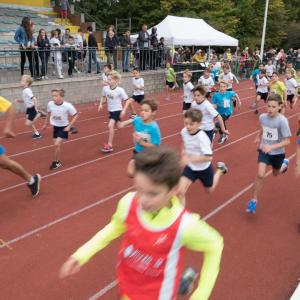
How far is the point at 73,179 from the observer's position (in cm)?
733

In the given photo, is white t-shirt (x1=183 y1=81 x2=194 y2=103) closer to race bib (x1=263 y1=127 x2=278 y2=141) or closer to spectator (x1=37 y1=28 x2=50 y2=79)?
spectator (x1=37 y1=28 x2=50 y2=79)

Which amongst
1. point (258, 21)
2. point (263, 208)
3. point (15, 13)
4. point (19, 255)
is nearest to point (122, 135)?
point (263, 208)

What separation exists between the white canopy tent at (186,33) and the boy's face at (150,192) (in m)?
19.8

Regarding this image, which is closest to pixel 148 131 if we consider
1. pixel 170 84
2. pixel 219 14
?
pixel 170 84

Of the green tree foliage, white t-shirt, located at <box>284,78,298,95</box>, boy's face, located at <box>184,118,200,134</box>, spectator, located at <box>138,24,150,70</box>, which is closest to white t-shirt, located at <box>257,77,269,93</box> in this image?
white t-shirt, located at <box>284,78,298,95</box>

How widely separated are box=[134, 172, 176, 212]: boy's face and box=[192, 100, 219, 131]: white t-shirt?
18.6 feet

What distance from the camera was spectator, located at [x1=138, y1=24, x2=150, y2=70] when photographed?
18.3 meters

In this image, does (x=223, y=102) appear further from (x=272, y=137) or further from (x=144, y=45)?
(x=144, y=45)

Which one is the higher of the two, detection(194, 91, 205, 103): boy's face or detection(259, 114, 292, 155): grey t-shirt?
detection(194, 91, 205, 103): boy's face

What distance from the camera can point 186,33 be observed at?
21562 millimetres

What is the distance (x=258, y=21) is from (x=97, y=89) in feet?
109

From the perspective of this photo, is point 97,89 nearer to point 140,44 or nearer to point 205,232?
point 140,44

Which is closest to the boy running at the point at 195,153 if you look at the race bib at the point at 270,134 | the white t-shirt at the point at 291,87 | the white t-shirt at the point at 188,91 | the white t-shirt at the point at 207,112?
the race bib at the point at 270,134

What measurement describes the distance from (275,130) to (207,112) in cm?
226
